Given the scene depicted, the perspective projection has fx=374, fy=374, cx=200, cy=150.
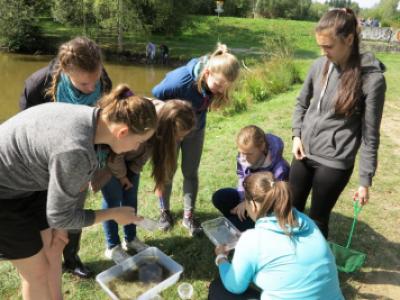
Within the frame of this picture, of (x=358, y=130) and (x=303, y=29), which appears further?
(x=303, y=29)

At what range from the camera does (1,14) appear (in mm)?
18312

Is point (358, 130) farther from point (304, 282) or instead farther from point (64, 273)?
point (64, 273)

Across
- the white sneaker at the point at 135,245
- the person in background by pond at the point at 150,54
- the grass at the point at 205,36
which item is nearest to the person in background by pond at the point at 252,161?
the white sneaker at the point at 135,245

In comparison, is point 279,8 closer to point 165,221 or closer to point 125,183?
point 165,221

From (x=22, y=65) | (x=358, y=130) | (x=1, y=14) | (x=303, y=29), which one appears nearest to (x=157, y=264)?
(x=358, y=130)

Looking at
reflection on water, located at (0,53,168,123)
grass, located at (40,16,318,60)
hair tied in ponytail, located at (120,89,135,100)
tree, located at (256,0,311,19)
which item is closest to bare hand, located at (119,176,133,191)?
hair tied in ponytail, located at (120,89,135,100)

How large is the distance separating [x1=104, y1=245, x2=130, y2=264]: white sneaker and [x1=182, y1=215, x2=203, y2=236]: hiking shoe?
1.99 ft

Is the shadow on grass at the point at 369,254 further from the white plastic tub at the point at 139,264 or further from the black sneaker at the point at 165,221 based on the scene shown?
the black sneaker at the point at 165,221

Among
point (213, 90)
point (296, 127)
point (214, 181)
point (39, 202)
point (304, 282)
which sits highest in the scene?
point (213, 90)

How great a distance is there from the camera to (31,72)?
15648 mm

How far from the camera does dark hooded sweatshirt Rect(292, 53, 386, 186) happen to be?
2141 millimetres

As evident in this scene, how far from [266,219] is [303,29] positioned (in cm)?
2713

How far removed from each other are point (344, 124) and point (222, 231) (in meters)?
1.13

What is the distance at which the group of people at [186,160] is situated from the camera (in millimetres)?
1530
